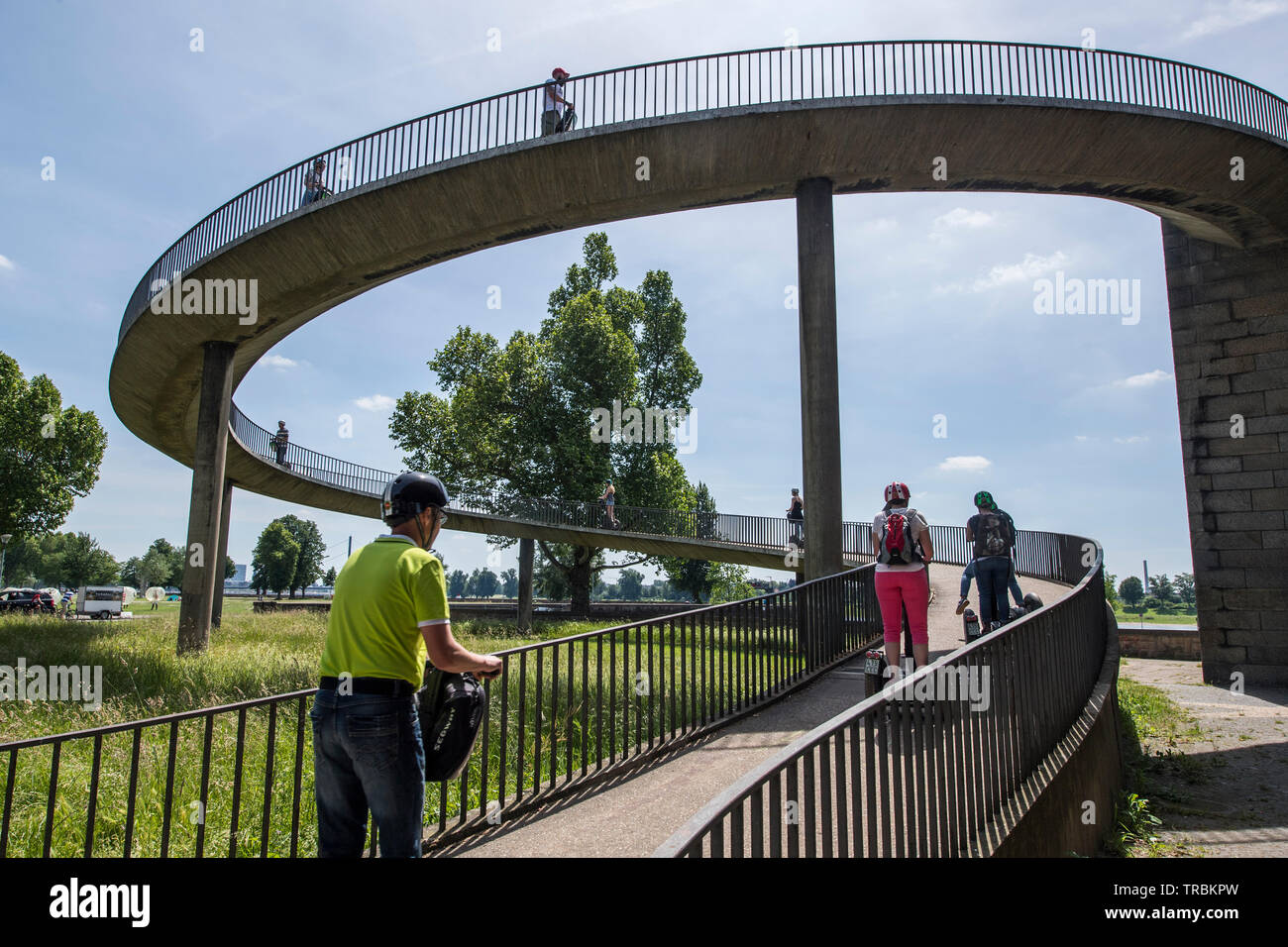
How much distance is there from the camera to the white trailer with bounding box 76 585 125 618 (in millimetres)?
42875

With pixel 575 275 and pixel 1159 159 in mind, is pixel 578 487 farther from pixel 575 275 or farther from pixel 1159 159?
pixel 1159 159

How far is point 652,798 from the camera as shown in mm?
4902

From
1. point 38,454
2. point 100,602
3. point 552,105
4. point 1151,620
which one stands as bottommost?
point 1151,620

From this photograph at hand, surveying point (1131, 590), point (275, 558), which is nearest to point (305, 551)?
point (275, 558)

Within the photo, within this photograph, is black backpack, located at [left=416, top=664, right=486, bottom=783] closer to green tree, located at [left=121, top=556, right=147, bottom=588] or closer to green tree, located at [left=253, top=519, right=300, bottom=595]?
green tree, located at [left=253, top=519, right=300, bottom=595]

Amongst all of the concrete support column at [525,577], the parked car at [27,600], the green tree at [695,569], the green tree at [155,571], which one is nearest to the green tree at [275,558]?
the green tree at [155,571]

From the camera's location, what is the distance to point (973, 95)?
1180 centimetres

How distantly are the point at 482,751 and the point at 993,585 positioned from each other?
17.8 feet

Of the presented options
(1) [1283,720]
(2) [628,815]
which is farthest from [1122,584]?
(2) [628,815]

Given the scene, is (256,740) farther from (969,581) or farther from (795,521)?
(795,521)

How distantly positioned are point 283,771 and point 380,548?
5.14 m

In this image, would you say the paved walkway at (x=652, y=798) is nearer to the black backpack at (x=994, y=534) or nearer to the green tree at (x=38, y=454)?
the black backpack at (x=994, y=534)

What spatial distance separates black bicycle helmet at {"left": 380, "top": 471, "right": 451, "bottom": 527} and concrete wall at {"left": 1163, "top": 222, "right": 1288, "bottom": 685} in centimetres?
1777

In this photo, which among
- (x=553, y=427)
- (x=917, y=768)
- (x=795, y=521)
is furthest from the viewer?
(x=553, y=427)
